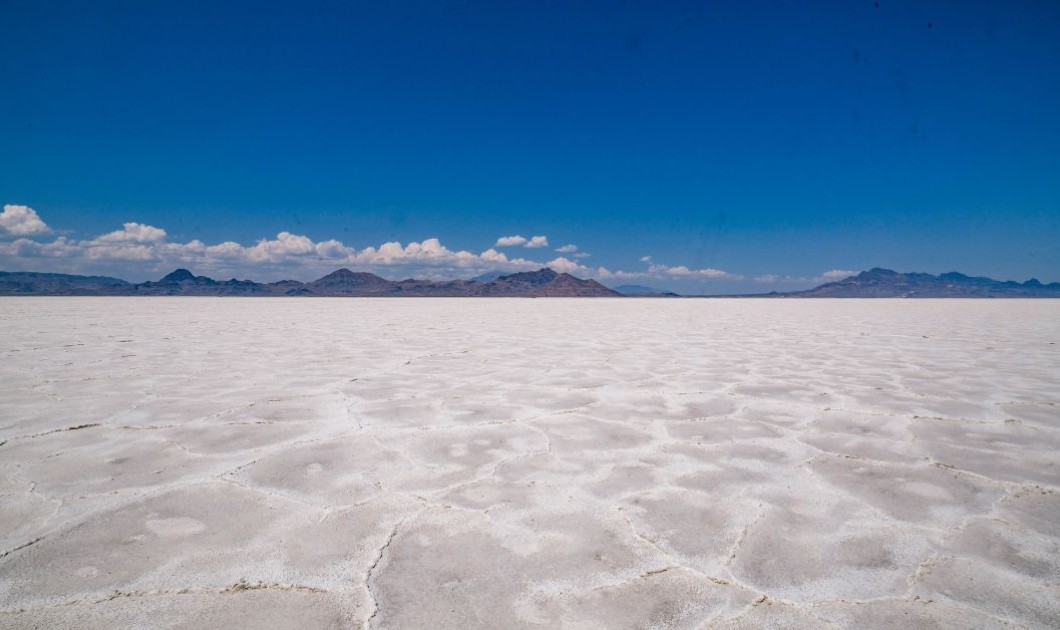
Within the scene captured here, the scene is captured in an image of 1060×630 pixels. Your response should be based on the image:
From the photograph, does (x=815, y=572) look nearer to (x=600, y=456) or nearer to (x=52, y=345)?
(x=600, y=456)

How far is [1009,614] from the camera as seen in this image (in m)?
1.17

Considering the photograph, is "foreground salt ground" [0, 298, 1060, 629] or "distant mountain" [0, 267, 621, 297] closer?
"foreground salt ground" [0, 298, 1060, 629]

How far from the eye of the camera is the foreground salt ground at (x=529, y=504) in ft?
3.98

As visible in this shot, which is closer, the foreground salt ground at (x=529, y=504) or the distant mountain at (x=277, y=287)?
the foreground salt ground at (x=529, y=504)

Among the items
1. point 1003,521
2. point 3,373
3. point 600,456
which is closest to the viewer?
point 1003,521

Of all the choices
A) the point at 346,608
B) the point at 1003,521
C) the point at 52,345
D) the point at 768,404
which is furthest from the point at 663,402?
the point at 52,345

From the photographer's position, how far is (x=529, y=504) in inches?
69.6

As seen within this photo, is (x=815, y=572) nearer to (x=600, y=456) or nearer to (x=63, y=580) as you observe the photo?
(x=600, y=456)

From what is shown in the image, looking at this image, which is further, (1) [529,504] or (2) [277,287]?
(2) [277,287]

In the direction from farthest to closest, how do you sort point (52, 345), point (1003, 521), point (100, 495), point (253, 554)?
point (52, 345)
point (100, 495)
point (1003, 521)
point (253, 554)

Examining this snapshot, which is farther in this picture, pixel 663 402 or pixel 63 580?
pixel 663 402

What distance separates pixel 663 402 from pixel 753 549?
1.82 metres

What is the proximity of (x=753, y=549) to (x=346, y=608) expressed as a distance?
1.12 metres

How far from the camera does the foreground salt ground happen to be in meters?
1.21
